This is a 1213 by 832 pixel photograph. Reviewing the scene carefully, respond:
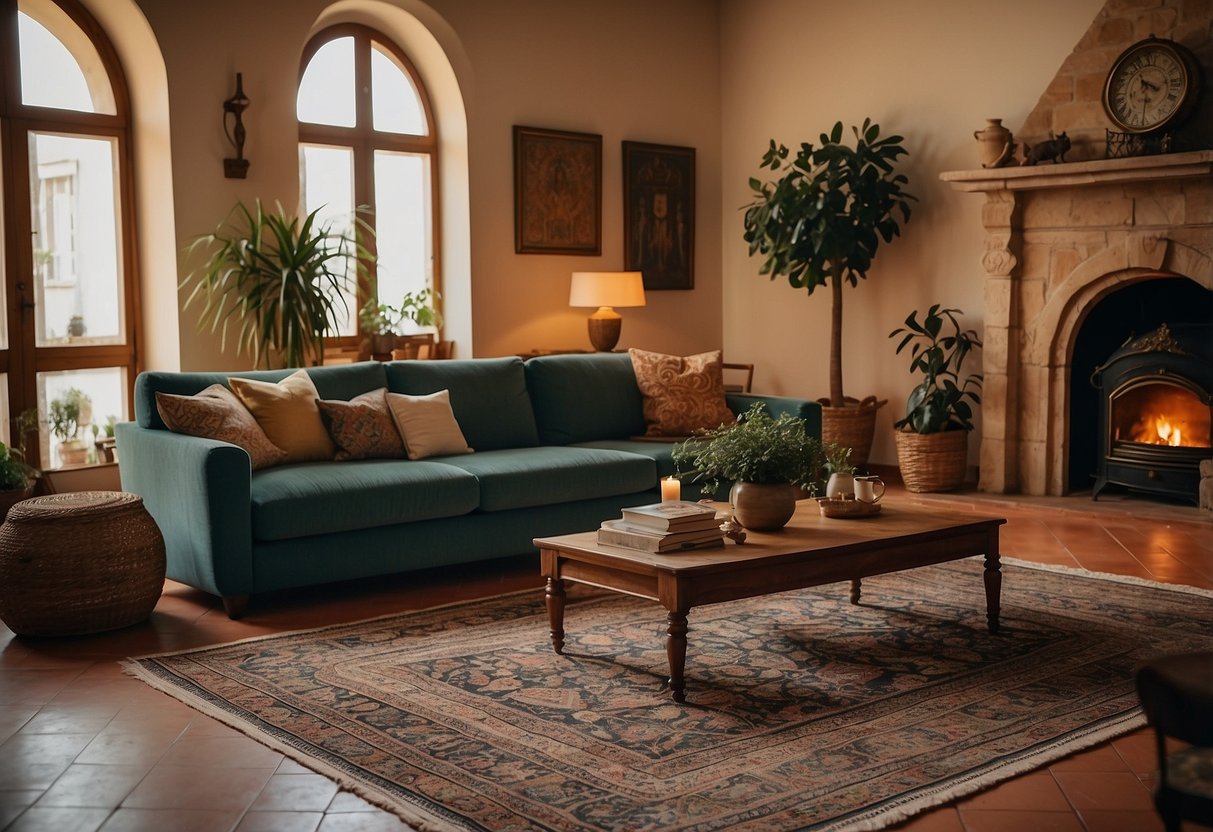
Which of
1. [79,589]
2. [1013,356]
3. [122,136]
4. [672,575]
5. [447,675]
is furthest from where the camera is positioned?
[1013,356]

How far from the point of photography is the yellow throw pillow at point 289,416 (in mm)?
4895

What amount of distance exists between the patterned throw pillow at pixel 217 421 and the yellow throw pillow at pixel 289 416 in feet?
0.24

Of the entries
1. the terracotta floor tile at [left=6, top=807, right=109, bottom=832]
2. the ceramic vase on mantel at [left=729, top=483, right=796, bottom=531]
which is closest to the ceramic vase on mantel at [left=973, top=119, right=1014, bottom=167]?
the ceramic vase on mantel at [left=729, top=483, right=796, bottom=531]

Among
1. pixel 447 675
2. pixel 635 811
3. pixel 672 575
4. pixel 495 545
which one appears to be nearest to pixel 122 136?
pixel 495 545

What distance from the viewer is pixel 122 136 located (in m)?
6.34

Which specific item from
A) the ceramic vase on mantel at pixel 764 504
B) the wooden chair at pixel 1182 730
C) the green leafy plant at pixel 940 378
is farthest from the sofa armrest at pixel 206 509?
the green leafy plant at pixel 940 378

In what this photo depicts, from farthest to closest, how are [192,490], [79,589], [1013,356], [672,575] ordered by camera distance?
[1013,356] → [192,490] → [79,589] → [672,575]

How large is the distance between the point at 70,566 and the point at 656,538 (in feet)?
6.26

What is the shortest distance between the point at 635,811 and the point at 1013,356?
478 cm

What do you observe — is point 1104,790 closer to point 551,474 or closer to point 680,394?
point 551,474

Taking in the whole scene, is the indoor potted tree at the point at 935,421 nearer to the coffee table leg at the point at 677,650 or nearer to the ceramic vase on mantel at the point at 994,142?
the ceramic vase on mantel at the point at 994,142

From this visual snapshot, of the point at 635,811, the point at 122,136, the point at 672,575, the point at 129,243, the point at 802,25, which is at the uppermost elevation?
the point at 802,25

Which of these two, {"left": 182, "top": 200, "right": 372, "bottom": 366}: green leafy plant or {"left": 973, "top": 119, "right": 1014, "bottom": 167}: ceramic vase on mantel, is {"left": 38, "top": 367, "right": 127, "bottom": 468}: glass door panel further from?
{"left": 973, "top": 119, "right": 1014, "bottom": 167}: ceramic vase on mantel

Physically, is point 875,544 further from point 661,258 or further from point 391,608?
point 661,258
